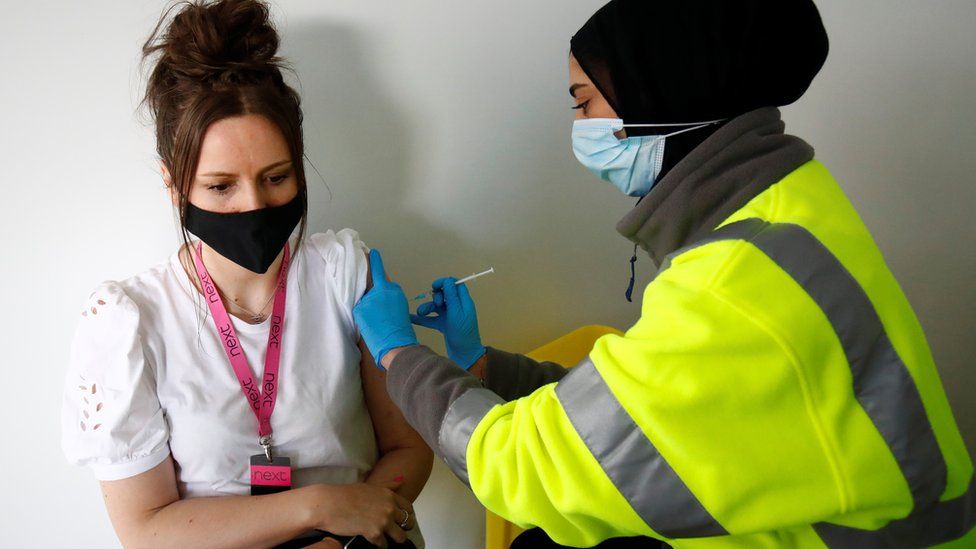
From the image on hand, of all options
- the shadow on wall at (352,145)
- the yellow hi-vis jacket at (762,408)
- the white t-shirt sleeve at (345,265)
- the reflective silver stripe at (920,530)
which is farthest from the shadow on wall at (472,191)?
the reflective silver stripe at (920,530)

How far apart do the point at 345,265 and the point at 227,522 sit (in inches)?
21.5

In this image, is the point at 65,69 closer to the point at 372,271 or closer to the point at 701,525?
the point at 372,271

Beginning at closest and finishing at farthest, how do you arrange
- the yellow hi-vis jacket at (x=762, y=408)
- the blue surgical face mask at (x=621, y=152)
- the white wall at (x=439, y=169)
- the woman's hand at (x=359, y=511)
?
the yellow hi-vis jacket at (x=762, y=408)
the blue surgical face mask at (x=621, y=152)
the woman's hand at (x=359, y=511)
the white wall at (x=439, y=169)

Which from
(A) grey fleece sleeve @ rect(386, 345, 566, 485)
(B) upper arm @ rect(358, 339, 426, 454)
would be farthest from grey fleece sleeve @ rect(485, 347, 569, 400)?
(A) grey fleece sleeve @ rect(386, 345, 566, 485)

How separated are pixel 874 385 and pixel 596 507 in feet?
1.35

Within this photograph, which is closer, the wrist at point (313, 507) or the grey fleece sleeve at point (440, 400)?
the grey fleece sleeve at point (440, 400)

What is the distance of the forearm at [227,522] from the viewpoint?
4.42 feet

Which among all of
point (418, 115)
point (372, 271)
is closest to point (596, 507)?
point (372, 271)

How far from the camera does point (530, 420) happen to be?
1109 millimetres

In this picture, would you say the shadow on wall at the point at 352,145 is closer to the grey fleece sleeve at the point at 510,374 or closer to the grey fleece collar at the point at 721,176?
the grey fleece sleeve at the point at 510,374

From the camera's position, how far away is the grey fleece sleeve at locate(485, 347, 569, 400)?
165cm

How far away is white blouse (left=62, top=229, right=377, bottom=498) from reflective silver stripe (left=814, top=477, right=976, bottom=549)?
93 centimetres

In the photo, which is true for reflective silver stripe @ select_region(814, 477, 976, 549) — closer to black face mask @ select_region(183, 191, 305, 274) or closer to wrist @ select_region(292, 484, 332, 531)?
wrist @ select_region(292, 484, 332, 531)

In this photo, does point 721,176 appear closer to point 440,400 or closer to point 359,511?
point 440,400
